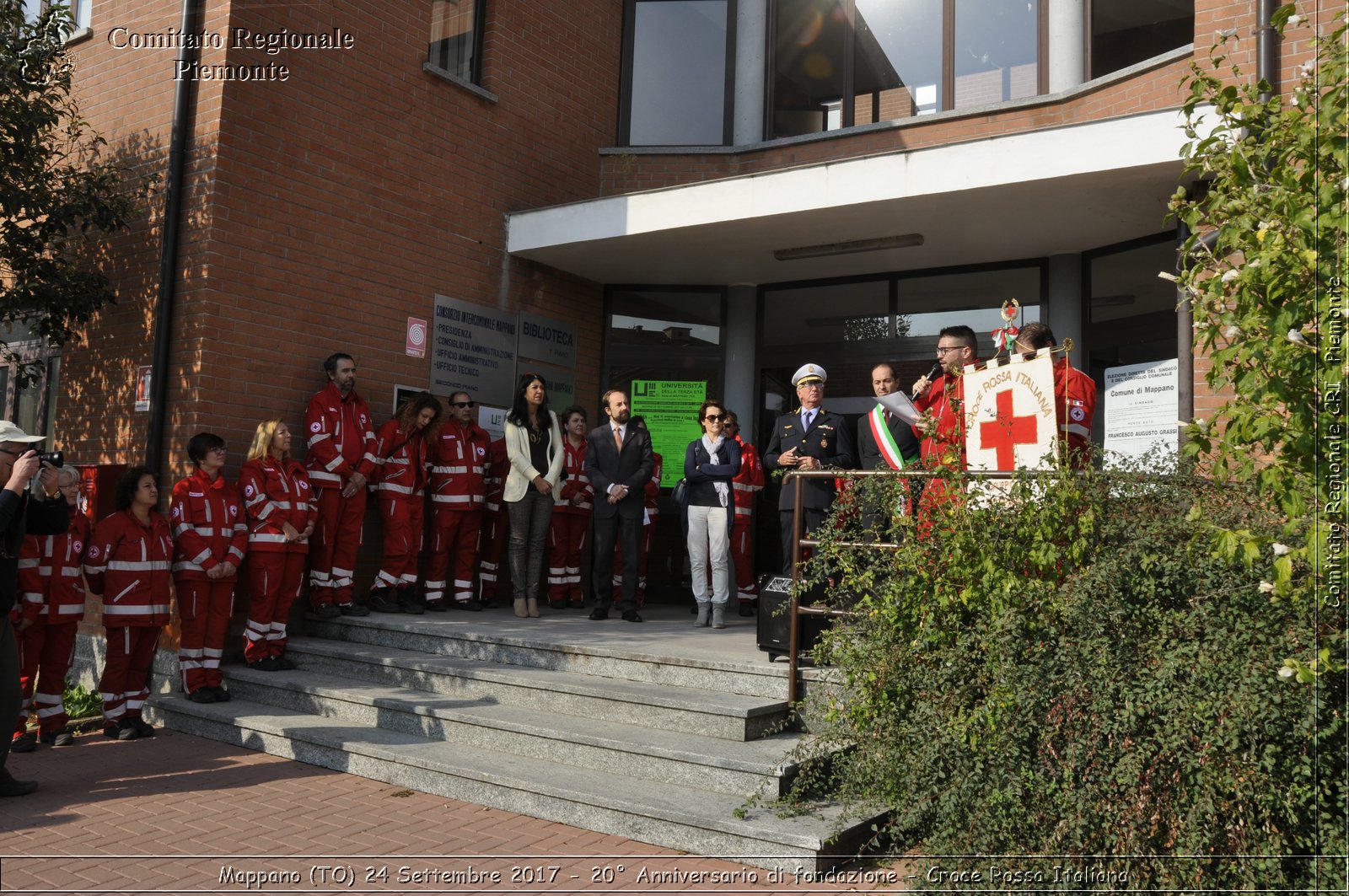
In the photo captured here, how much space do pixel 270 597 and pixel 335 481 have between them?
1.09 metres

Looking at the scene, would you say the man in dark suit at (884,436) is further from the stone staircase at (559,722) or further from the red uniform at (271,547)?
the red uniform at (271,547)

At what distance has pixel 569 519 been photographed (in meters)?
9.62

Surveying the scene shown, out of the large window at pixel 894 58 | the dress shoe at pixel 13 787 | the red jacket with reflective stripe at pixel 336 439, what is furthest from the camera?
the large window at pixel 894 58

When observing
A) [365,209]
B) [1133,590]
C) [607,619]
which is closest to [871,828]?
[1133,590]

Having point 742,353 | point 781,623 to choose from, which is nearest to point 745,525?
point 742,353

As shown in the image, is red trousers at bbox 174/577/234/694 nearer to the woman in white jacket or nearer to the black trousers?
the woman in white jacket

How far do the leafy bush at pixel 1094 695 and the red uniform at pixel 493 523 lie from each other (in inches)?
189

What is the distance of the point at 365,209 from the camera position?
9.09 metres

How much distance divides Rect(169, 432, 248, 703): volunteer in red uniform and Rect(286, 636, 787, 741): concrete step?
677mm

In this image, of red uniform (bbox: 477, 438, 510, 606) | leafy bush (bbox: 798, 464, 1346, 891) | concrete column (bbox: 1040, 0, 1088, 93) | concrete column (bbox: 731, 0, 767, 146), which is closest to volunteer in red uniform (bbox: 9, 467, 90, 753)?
red uniform (bbox: 477, 438, 510, 606)

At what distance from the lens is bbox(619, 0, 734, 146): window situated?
11.0 meters

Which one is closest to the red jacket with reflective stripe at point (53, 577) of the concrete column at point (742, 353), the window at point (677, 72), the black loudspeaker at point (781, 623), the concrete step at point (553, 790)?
the concrete step at point (553, 790)

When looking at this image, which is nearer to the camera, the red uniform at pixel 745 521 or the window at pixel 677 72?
the red uniform at pixel 745 521

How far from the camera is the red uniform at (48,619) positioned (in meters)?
6.79
